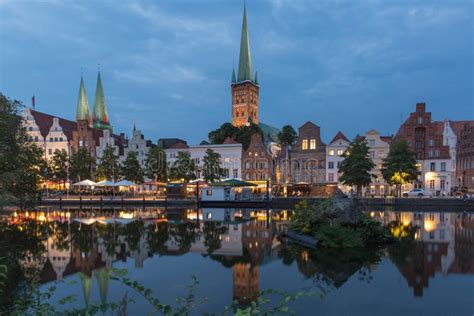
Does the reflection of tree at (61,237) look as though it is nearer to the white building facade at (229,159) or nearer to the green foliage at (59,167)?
the green foliage at (59,167)

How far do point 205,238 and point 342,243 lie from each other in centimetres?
819

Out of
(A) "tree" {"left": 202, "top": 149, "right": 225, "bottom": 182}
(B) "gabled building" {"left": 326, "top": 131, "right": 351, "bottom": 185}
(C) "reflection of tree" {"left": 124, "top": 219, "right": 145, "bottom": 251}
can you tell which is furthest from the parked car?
(C) "reflection of tree" {"left": 124, "top": 219, "right": 145, "bottom": 251}

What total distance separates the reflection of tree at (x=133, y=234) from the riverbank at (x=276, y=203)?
22.9 metres

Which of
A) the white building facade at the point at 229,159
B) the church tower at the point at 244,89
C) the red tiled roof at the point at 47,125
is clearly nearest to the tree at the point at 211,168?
the white building facade at the point at 229,159

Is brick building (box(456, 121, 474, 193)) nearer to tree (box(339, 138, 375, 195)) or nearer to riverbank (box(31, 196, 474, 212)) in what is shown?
riverbank (box(31, 196, 474, 212))

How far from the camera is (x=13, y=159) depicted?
20375mm

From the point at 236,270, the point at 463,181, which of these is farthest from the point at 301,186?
the point at 236,270

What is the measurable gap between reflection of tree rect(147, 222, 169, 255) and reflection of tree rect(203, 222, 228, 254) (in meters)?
2.36

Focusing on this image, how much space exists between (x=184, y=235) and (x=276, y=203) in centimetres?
3136

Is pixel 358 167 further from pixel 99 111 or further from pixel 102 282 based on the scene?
pixel 99 111

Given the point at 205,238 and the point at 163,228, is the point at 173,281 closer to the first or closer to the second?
the point at 205,238

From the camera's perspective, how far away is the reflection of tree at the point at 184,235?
20266mm

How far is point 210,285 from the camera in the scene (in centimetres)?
1266

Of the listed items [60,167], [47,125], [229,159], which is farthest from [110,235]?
[47,125]
